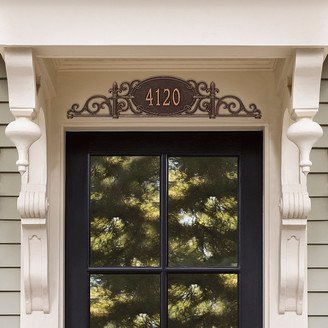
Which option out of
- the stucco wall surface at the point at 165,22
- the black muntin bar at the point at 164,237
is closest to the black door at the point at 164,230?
the black muntin bar at the point at 164,237

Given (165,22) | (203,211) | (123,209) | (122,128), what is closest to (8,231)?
(123,209)

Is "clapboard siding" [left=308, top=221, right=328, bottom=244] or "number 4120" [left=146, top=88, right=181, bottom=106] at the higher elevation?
"number 4120" [left=146, top=88, right=181, bottom=106]

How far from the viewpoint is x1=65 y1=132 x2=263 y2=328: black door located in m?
3.24

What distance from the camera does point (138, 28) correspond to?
268 cm

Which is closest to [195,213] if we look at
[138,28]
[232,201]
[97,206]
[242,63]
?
[232,201]

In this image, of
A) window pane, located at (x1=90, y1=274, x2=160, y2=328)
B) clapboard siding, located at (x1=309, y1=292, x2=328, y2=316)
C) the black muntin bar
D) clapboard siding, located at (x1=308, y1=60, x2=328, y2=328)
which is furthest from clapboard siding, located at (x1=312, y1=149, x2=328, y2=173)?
window pane, located at (x1=90, y1=274, x2=160, y2=328)

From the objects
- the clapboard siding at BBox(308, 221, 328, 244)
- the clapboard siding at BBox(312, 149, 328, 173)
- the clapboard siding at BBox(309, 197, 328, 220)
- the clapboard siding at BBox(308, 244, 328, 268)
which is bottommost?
the clapboard siding at BBox(308, 244, 328, 268)

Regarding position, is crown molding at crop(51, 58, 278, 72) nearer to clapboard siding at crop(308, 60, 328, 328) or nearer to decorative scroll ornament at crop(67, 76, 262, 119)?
decorative scroll ornament at crop(67, 76, 262, 119)

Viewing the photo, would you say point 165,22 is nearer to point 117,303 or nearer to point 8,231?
point 8,231

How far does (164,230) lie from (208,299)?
0.33 metres

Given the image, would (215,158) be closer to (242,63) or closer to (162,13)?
(242,63)

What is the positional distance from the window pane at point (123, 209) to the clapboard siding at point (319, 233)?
618mm

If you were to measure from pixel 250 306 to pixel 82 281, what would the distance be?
68 centimetres

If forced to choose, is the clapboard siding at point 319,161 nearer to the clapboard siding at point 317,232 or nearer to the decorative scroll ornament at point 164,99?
the clapboard siding at point 317,232
